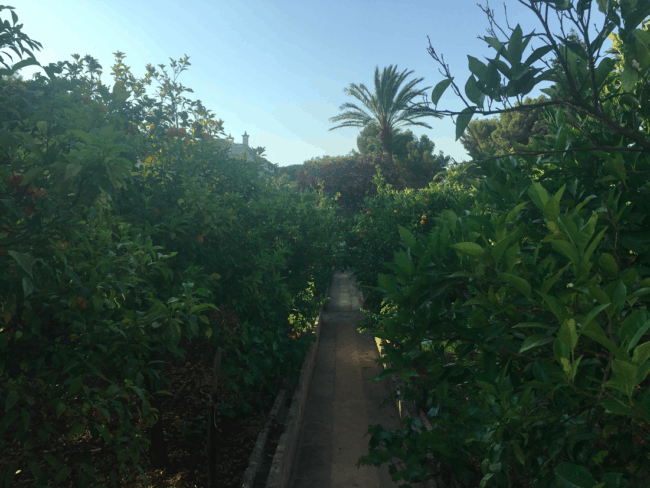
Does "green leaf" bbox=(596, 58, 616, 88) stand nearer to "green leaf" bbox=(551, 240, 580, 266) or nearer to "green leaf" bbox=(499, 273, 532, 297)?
"green leaf" bbox=(551, 240, 580, 266)

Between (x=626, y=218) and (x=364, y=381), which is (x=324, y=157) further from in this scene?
(x=626, y=218)

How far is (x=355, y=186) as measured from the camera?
Result: 23.4 m

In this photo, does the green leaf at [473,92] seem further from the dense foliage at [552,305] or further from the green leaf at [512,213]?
the green leaf at [512,213]

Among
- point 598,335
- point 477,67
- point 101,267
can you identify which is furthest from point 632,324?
point 101,267

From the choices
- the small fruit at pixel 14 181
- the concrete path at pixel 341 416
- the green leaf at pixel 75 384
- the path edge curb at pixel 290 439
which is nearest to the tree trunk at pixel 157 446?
the path edge curb at pixel 290 439

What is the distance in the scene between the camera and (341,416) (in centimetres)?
632

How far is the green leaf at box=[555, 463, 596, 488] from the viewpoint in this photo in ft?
3.44

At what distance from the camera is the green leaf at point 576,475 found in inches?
41.3

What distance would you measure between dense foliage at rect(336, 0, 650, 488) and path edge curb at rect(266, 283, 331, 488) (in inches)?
107

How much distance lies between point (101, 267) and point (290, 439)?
146 inches

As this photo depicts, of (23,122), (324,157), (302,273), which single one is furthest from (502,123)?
(23,122)

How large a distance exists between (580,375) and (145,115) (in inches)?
201

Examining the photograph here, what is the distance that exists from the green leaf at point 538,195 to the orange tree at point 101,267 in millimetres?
1801

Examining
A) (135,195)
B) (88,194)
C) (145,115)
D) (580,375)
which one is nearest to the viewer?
(580,375)
